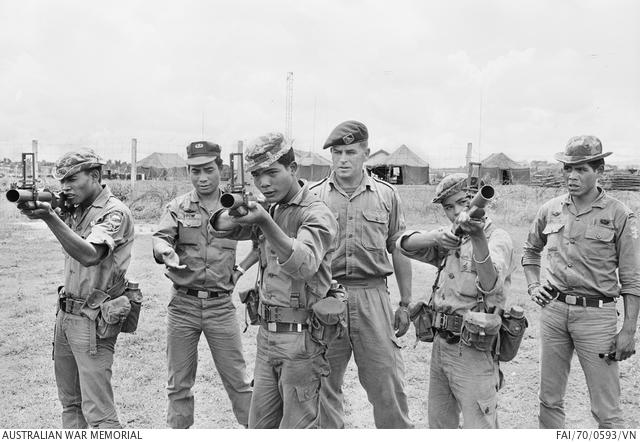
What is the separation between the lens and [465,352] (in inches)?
129

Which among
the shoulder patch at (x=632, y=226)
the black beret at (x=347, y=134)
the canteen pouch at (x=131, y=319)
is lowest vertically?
the canteen pouch at (x=131, y=319)

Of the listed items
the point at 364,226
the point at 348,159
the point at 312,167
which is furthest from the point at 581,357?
the point at 312,167

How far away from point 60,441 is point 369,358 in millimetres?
1949

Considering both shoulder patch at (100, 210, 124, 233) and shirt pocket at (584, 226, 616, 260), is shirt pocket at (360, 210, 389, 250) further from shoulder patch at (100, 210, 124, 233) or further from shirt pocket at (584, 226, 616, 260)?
shoulder patch at (100, 210, 124, 233)

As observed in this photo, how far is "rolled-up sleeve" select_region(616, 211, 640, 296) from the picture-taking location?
151 inches

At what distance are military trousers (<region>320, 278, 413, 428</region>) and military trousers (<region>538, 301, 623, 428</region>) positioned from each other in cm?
104

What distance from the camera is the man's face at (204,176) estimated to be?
14.3 feet

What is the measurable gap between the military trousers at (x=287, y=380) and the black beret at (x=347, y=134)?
1.49 metres

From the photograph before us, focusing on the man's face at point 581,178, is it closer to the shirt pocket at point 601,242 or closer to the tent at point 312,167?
the shirt pocket at point 601,242

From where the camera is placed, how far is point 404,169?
3941cm

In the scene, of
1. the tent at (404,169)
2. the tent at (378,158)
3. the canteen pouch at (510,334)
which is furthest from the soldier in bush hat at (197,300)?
the tent at (378,158)

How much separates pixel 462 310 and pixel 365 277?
2.76 ft

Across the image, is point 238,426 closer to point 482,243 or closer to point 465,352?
point 465,352

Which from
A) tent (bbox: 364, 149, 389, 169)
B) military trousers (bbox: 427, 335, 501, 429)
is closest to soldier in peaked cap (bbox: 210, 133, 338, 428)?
military trousers (bbox: 427, 335, 501, 429)
